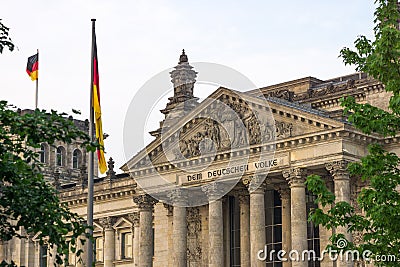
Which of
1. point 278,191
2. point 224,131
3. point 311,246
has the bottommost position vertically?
point 311,246

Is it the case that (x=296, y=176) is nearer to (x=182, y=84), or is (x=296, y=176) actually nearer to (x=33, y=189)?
(x=182, y=84)

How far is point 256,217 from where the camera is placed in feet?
169


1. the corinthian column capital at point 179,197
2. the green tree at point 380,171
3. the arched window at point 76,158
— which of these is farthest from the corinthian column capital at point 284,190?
the arched window at point 76,158

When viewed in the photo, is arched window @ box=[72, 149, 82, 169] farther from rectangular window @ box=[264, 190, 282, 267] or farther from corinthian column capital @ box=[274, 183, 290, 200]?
corinthian column capital @ box=[274, 183, 290, 200]

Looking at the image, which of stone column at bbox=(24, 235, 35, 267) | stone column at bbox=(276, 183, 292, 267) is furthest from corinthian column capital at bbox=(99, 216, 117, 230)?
stone column at bbox=(276, 183, 292, 267)

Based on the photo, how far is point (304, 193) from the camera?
5031cm

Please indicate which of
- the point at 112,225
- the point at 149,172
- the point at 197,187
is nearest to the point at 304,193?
the point at 197,187

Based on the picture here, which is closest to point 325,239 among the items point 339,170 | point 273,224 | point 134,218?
point 273,224

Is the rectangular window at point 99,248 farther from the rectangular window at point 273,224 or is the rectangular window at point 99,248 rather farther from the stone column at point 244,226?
the rectangular window at point 273,224

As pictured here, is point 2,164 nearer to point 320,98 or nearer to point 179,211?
point 179,211

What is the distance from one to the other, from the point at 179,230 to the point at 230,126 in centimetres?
748

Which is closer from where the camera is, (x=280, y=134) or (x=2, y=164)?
(x=2, y=164)

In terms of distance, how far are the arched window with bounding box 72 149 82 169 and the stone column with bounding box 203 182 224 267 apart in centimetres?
3812

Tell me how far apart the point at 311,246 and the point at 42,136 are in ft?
117
